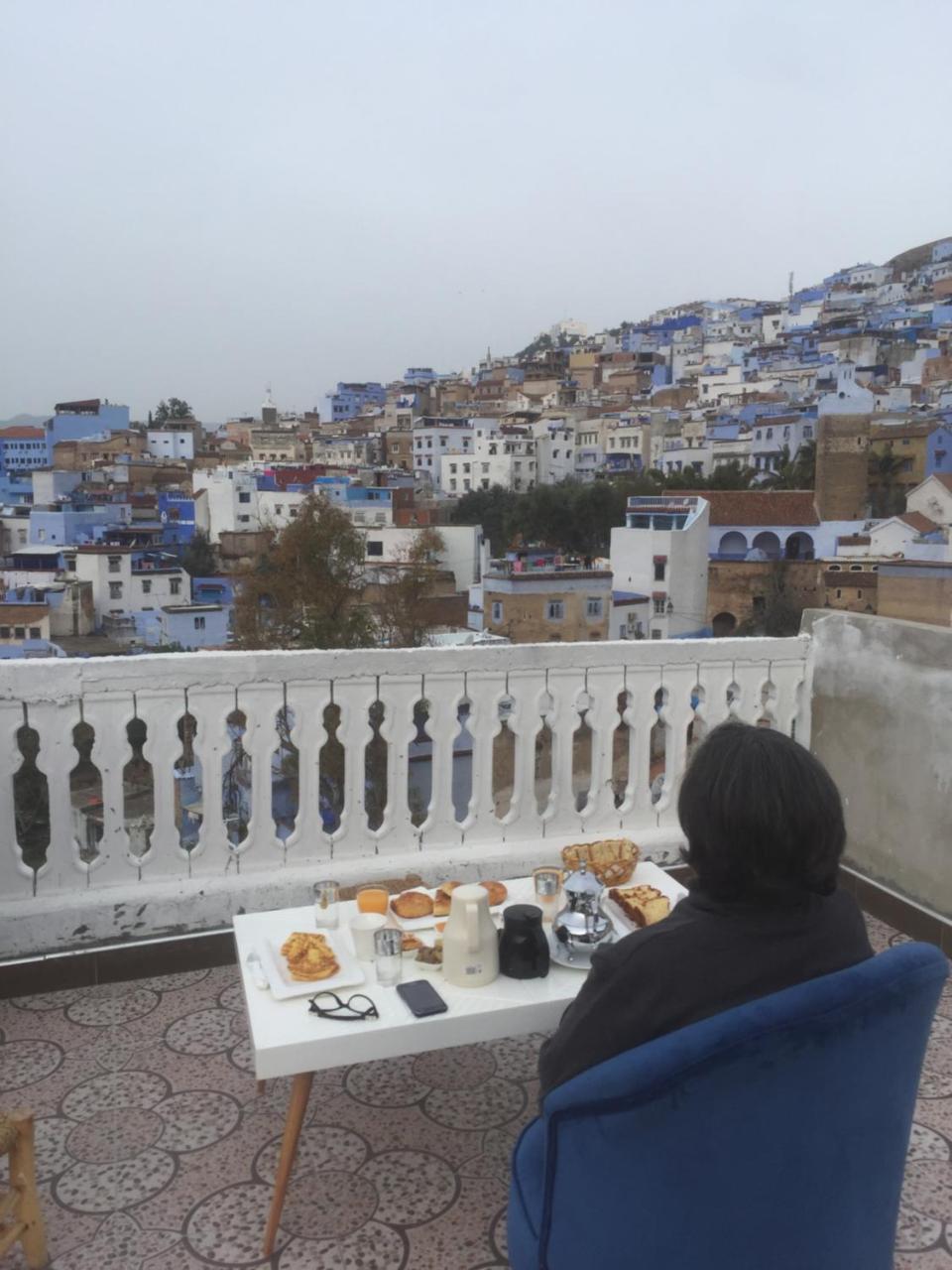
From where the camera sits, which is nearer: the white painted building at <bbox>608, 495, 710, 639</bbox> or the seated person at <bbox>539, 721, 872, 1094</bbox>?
the seated person at <bbox>539, 721, 872, 1094</bbox>

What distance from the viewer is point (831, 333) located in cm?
7706

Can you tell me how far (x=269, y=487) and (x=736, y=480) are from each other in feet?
79.5

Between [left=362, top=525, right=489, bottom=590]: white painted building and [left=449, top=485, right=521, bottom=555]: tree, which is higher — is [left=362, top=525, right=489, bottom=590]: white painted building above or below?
below

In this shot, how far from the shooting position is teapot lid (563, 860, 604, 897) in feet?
6.46

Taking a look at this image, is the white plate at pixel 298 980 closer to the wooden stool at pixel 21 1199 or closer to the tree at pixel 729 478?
the wooden stool at pixel 21 1199

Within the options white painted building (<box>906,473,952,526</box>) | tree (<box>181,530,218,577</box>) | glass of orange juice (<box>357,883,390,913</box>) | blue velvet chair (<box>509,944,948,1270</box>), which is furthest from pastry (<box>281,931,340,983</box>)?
tree (<box>181,530,218,577</box>)

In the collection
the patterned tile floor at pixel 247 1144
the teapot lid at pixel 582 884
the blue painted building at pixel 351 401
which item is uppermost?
the blue painted building at pixel 351 401

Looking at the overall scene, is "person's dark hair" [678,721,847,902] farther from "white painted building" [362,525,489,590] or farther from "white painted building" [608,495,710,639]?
"white painted building" [362,525,489,590]

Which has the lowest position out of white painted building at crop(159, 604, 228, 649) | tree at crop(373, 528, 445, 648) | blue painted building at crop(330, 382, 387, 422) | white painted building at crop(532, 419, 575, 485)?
white painted building at crop(159, 604, 228, 649)

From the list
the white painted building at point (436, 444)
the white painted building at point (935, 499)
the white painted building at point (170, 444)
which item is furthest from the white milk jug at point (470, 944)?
the white painted building at point (170, 444)

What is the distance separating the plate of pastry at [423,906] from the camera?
6.66 feet

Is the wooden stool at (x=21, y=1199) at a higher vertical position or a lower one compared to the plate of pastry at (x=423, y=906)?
lower

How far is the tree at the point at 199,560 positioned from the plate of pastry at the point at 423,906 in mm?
41943

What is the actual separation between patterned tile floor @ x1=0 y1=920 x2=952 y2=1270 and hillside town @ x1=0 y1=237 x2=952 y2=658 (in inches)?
524
